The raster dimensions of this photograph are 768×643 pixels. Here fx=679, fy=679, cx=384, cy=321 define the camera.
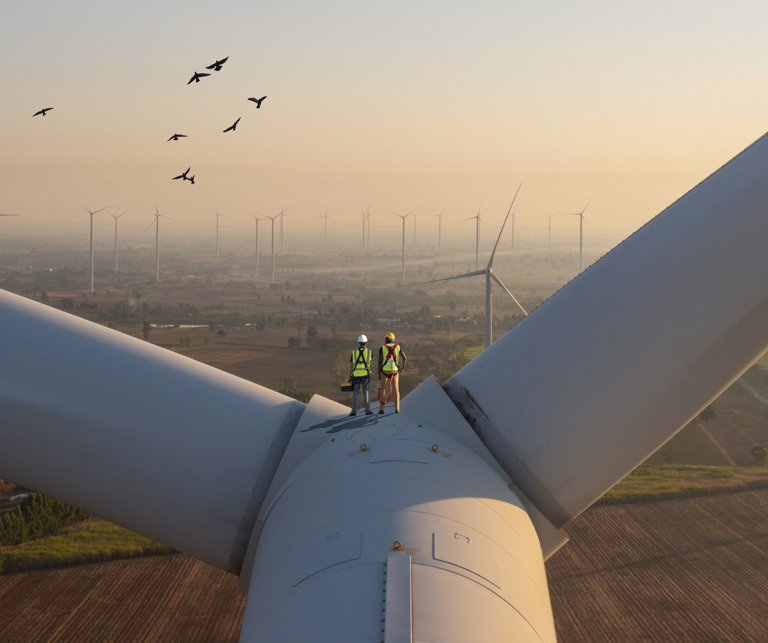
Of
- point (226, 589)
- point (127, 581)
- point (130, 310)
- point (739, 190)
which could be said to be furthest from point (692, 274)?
point (130, 310)

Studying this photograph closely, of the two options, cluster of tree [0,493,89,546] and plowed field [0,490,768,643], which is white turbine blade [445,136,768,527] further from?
cluster of tree [0,493,89,546]

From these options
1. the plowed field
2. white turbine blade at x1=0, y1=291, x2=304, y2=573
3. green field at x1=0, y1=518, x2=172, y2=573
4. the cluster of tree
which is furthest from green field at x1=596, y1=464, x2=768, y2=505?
white turbine blade at x1=0, y1=291, x2=304, y2=573

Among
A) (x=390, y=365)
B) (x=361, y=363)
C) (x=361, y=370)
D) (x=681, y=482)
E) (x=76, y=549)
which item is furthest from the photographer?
(x=681, y=482)

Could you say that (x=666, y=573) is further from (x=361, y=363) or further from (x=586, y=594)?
(x=361, y=363)

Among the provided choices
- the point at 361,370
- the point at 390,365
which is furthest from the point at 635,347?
the point at 361,370

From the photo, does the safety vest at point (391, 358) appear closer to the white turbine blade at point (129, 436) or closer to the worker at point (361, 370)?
the worker at point (361, 370)

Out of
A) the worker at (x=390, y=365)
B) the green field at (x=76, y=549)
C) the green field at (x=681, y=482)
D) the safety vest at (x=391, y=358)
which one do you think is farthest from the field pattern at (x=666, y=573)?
the safety vest at (x=391, y=358)
